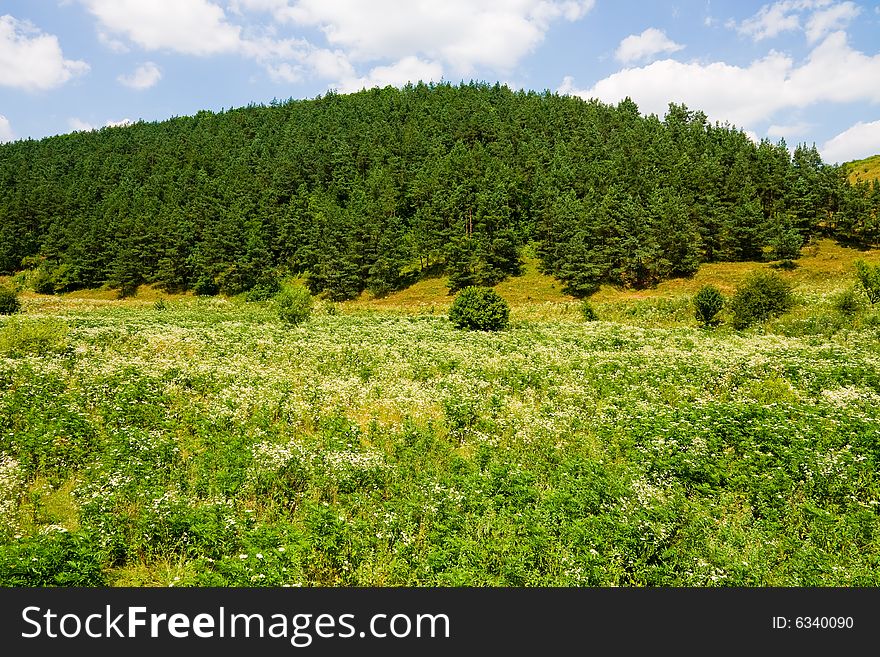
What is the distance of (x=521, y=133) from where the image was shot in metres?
109

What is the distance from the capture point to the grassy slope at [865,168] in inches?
4033

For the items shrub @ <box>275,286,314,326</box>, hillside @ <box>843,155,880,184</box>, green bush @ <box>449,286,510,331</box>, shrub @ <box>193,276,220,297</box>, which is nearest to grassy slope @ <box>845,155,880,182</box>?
hillside @ <box>843,155,880,184</box>

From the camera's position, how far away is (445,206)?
77.4 m

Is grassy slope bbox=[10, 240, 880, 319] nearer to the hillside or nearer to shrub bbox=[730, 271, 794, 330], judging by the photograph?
shrub bbox=[730, 271, 794, 330]

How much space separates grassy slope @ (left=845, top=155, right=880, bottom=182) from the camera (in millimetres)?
102438

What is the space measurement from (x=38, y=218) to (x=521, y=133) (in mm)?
108629

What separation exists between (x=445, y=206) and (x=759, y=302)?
49648mm

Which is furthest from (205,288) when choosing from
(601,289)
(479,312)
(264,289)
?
(601,289)

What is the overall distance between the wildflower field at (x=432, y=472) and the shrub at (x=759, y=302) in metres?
17.7

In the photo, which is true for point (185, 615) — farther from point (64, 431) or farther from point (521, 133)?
point (521, 133)

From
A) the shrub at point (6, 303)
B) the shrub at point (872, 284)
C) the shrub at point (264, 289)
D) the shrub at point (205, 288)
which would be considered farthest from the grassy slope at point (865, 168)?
the shrub at point (6, 303)

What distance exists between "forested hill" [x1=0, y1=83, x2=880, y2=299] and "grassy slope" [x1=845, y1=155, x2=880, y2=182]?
29869 mm

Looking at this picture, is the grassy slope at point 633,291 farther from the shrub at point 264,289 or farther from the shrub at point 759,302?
the shrub at point 759,302

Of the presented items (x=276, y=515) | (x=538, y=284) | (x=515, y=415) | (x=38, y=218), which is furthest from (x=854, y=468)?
(x=38, y=218)
